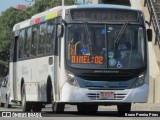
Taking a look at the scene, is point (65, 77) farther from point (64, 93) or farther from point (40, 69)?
point (40, 69)

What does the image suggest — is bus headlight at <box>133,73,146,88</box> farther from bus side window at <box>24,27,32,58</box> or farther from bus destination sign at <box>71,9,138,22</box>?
bus side window at <box>24,27,32,58</box>

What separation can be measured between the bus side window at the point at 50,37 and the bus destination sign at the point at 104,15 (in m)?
1.23

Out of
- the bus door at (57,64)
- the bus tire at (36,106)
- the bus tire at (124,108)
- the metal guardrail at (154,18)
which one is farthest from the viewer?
the metal guardrail at (154,18)

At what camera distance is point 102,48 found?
22.0 metres

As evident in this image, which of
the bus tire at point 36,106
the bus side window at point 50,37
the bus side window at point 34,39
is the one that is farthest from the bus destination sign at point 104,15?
the bus tire at point 36,106

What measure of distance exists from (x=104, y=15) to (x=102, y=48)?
1.17m

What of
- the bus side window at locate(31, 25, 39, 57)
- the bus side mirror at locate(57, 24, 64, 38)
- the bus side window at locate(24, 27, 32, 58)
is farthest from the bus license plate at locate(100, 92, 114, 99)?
the bus side window at locate(24, 27, 32, 58)

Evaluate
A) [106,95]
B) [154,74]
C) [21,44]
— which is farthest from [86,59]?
[154,74]

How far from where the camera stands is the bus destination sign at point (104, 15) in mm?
22266

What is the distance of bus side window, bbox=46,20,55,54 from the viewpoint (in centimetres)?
2311

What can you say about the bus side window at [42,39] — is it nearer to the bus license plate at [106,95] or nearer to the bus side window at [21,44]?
the bus side window at [21,44]

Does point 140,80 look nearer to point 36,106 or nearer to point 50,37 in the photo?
point 50,37

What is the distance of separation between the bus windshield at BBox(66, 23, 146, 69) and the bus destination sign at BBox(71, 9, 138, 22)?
289 mm

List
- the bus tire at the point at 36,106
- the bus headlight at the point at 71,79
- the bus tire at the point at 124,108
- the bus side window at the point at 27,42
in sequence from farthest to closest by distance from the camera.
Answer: the bus tire at the point at 36,106 → the bus side window at the point at 27,42 → the bus tire at the point at 124,108 → the bus headlight at the point at 71,79
